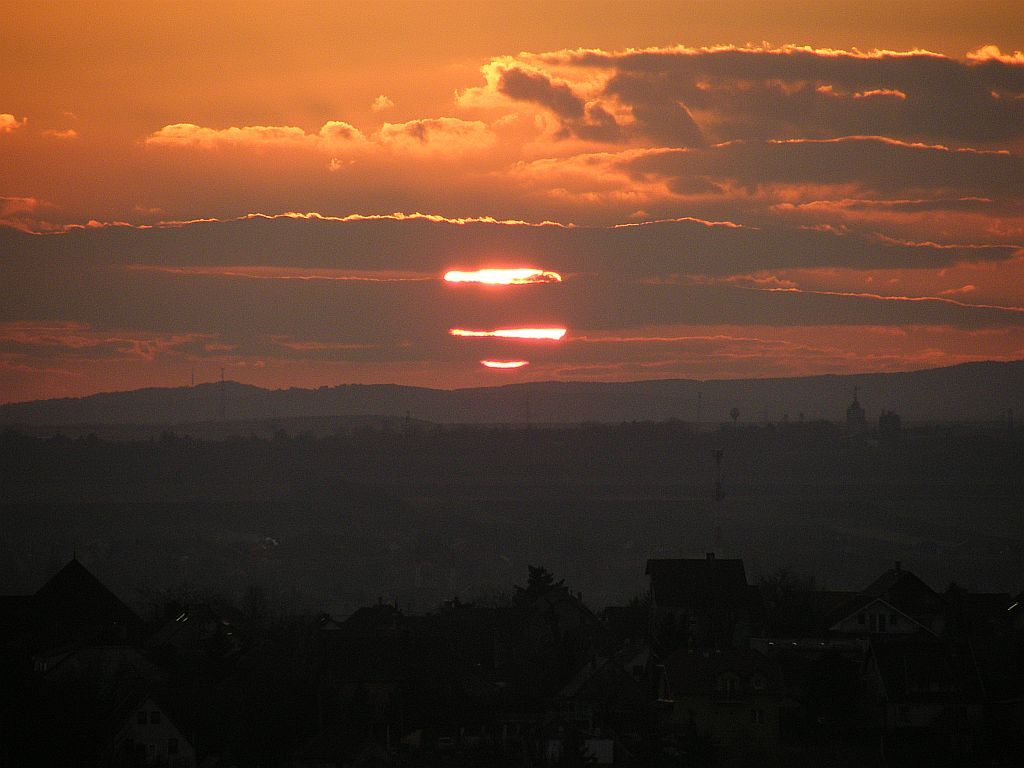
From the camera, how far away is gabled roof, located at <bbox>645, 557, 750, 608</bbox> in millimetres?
73188

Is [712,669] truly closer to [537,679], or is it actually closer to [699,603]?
[537,679]

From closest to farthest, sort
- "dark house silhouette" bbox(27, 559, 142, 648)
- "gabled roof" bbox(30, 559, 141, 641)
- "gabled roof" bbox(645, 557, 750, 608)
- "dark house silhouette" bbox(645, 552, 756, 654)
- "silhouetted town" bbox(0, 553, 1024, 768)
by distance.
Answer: "silhouetted town" bbox(0, 553, 1024, 768) < "dark house silhouette" bbox(645, 552, 756, 654) < "dark house silhouette" bbox(27, 559, 142, 648) < "gabled roof" bbox(30, 559, 141, 641) < "gabled roof" bbox(645, 557, 750, 608)

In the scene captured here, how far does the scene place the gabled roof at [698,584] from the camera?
73.2m

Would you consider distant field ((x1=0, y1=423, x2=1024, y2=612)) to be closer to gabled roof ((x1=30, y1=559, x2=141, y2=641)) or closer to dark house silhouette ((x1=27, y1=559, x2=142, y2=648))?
gabled roof ((x1=30, y1=559, x2=141, y2=641))

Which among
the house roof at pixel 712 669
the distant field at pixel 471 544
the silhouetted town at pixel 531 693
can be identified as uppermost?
the house roof at pixel 712 669

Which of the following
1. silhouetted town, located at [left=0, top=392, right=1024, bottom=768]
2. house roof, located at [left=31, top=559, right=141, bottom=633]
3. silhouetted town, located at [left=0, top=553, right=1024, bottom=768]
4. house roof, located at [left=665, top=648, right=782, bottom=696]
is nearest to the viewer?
silhouetted town, located at [left=0, top=553, right=1024, bottom=768]

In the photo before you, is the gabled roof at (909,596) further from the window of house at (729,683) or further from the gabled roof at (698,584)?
the window of house at (729,683)

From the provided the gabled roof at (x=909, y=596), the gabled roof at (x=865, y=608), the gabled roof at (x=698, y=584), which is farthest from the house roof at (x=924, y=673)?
the gabled roof at (x=698, y=584)

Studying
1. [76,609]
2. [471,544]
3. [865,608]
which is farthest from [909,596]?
[471,544]

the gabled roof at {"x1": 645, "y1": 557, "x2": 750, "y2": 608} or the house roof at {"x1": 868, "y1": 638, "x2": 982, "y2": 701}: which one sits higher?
the gabled roof at {"x1": 645, "y1": 557, "x2": 750, "y2": 608}

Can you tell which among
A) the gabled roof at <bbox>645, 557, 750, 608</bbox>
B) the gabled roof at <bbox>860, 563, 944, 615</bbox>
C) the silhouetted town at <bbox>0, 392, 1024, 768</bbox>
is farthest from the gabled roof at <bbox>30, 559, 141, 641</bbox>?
the gabled roof at <bbox>860, 563, 944, 615</bbox>

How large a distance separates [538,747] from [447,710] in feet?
13.8

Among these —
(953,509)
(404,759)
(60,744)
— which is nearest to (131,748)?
(60,744)

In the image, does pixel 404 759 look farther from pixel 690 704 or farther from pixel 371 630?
pixel 371 630
